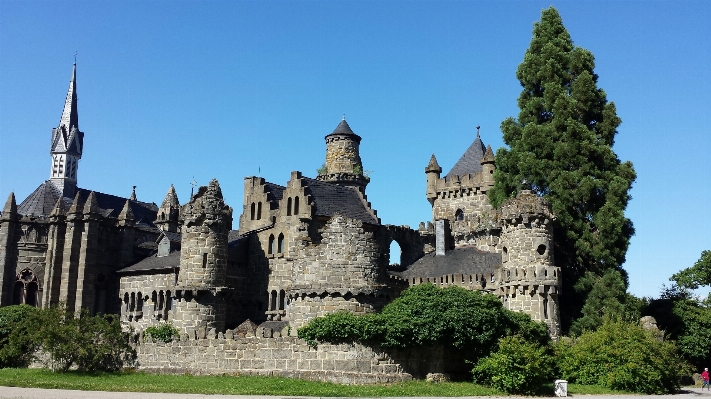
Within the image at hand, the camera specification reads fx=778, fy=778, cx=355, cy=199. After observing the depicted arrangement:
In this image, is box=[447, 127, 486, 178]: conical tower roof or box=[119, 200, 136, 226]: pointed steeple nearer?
box=[119, 200, 136, 226]: pointed steeple

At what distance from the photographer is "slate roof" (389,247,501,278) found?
49969 millimetres

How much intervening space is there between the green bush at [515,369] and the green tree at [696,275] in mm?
25751

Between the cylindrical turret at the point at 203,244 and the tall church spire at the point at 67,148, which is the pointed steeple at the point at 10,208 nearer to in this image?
the tall church spire at the point at 67,148

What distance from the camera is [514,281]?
43938 millimetres

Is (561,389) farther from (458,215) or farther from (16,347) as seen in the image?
(458,215)

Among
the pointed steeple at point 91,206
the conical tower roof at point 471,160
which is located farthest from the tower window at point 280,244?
the conical tower roof at point 471,160

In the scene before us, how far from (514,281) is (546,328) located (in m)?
3.75

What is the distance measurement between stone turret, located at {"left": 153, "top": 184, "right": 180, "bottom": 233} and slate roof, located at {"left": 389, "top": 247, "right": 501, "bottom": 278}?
27609 mm

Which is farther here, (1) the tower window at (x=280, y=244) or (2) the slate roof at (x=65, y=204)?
(2) the slate roof at (x=65, y=204)

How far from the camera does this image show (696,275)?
5584 centimetres

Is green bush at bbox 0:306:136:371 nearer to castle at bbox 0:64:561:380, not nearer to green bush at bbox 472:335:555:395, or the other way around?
castle at bbox 0:64:561:380

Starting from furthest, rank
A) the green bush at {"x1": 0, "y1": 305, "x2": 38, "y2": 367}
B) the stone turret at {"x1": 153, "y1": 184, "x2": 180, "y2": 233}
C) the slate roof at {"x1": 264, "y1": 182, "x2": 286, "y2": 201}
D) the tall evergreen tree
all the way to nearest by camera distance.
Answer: the stone turret at {"x1": 153, "y1": 184, "x2": 180, "y2": 233} → the slate roof at {"x1": 264, "y1": 182, "x2": 286, "y2": 201} → the tall evergreen tree → the green bush at {"x1": 0, "y1": 305, "x2": 38, "y2": 367}

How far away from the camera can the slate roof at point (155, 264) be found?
57.3 m

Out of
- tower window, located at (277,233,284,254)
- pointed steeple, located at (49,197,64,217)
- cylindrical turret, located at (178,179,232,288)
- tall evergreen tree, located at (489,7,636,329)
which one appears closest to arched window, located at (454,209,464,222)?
tall evergreen tree, located at (489,7,636,329)
